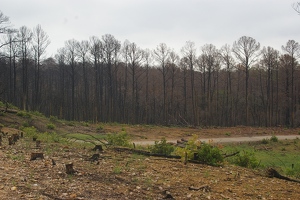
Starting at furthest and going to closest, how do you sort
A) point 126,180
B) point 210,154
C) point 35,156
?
point 210,154
point 35,156
point 126,180

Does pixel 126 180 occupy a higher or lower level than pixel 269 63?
lower

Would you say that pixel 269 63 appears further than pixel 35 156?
Yes

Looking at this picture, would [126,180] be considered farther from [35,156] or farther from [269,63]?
[269,63]

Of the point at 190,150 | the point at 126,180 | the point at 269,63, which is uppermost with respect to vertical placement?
the point at 269,63

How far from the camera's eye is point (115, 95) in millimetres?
53688

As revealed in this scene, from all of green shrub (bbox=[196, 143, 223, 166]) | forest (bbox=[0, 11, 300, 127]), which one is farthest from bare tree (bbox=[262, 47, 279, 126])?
green shrub (bbox=[196, 143, 223, 166])

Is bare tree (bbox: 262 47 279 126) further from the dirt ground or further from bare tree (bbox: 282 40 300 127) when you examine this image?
Answer: the dirt ground

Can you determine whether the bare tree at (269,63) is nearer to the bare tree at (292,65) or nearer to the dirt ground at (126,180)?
the bare tree at (292,65)

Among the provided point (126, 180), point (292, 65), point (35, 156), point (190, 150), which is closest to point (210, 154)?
point (190, 150)

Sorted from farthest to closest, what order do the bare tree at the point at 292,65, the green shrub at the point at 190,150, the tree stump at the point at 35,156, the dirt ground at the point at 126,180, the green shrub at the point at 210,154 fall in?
the bare tree at the point at 292,65, the green shrub at the point at 210,154, the green shrub at the point at 190,150, the tree stump at the point at 35,156, the dirt ground at the point at 126,180

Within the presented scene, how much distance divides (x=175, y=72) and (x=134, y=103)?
9546mm

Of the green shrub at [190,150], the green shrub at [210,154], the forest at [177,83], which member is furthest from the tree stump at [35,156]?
the forest at [177,83]

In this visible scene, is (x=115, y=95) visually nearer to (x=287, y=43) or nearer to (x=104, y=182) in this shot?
(x=287, y=43)

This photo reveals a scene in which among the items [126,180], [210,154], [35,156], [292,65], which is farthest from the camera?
[292,65]
